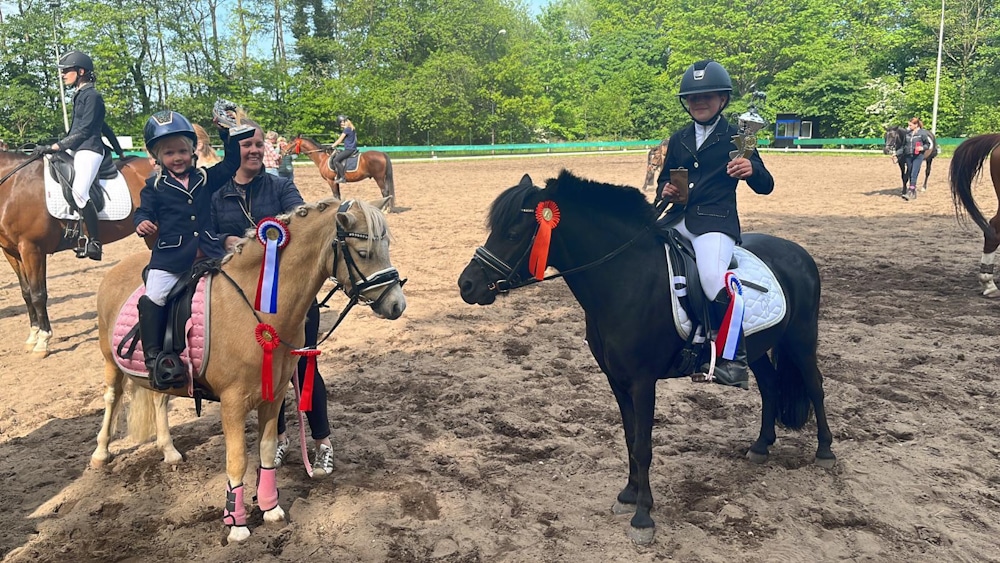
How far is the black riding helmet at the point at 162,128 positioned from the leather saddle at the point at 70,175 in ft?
15.2

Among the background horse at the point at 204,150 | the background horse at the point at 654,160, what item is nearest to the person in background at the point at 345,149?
the background horse at the point at 204,150

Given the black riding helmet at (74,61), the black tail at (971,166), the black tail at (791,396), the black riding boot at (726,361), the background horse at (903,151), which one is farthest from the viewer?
the background horse at (903,151)

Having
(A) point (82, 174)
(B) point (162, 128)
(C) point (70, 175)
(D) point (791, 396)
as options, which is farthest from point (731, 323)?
(C) point (70, 175)

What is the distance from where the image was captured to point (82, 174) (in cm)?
741

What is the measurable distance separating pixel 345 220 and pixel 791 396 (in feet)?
11.4

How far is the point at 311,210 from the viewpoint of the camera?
11.8ft

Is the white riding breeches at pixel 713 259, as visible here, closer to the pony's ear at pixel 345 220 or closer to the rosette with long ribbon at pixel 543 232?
the rosette with long ribbon at pixel 543 232

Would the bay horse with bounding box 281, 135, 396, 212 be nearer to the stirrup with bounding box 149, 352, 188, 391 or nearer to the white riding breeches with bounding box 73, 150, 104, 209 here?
the white riding breeches with bounding box 73, 150, 104, 209

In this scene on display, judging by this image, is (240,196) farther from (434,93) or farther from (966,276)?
(434,93)

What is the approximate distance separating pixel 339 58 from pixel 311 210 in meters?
52.5

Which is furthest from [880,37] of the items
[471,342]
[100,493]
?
[100,493]

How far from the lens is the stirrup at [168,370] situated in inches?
138

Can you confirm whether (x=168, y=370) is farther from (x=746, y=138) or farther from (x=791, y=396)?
(x=791, y=396)

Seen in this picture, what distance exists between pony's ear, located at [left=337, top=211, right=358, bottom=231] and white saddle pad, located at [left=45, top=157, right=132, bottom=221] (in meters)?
5.90
